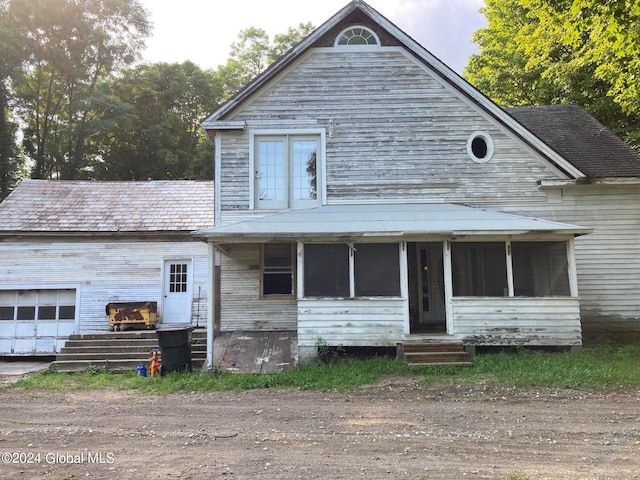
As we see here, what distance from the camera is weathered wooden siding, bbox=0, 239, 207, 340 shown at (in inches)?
523

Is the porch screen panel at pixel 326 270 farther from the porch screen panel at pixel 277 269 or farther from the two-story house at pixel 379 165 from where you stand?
the porch screen panel at pixel 277 269

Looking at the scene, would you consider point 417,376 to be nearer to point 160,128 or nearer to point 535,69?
point 535,69

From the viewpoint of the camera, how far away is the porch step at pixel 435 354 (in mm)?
8773

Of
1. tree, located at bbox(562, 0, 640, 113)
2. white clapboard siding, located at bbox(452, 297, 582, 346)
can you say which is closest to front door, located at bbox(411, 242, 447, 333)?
white clapboard siding, located at bbox(452, 297, 582, 346)

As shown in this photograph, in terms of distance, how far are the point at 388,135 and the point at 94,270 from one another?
32.0ft

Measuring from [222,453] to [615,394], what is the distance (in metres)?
6.10

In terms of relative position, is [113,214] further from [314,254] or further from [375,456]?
[375,456]

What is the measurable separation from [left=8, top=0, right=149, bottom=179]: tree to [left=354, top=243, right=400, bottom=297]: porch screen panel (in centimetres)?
2476

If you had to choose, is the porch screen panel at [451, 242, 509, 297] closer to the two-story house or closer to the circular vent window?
the two-story house

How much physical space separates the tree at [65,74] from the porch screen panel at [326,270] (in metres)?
24.1

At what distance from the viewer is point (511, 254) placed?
9820 mm

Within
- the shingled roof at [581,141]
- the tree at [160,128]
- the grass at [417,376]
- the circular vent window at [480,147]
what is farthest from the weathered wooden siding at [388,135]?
the tree at [160,128]

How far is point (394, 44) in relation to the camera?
39.1 feet

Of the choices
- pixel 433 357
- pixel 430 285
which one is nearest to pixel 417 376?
pixel 433 357
